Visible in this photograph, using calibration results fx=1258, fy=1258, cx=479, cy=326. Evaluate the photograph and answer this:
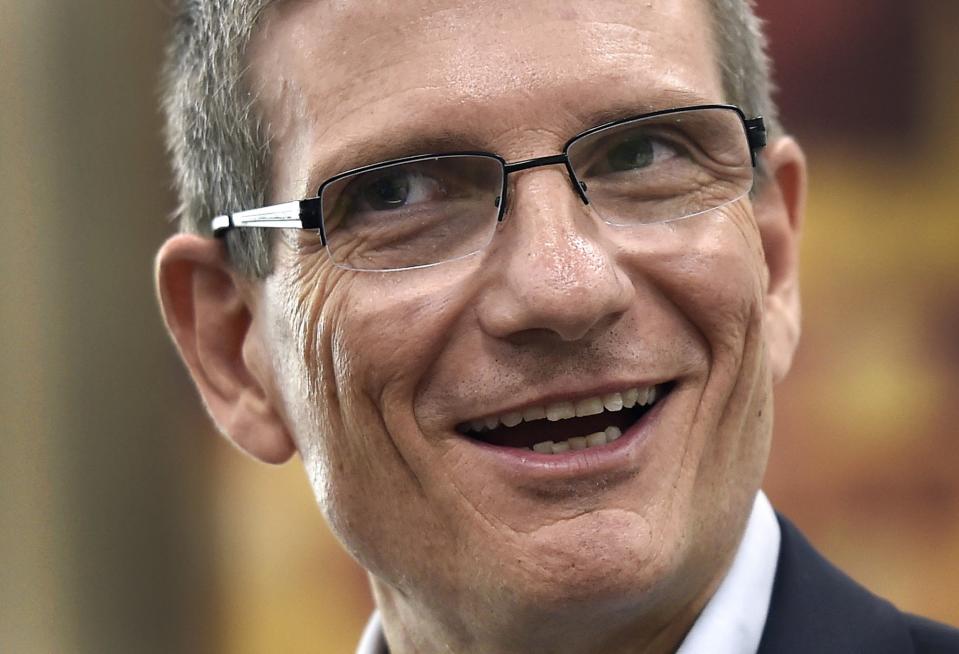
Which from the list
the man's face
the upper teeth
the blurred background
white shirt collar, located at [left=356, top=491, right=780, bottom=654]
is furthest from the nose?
the blurred background

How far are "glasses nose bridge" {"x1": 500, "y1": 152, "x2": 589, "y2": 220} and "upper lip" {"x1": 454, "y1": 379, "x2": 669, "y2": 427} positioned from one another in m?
0.28

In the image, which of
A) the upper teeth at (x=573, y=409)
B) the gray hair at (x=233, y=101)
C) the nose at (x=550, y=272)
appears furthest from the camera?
the gray hair at (x=233, y=101)

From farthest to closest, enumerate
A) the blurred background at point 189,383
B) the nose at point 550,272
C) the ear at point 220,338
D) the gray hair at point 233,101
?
1. the blurred background at point 189,383
2. the ear at point 220,338
3. the gray hair at point 233,101
4. the nose at point 550,272

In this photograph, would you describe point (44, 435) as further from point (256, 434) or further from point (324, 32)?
point (324, 32)

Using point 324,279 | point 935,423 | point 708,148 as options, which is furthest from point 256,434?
point 935,423

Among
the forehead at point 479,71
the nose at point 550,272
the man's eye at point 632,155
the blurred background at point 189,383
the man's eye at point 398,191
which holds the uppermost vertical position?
the forehead at point 479,71

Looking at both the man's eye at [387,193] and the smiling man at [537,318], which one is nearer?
the smiling man at [537,318]

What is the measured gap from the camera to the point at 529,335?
74.4 inches

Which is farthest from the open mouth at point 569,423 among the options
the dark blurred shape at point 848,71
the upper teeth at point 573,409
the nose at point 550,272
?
the dark blurred shape at point 848,71

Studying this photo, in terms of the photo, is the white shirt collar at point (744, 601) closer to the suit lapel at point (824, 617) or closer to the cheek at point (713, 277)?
the suit lapel at point (824, 617)

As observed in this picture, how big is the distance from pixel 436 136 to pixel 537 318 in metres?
0.35

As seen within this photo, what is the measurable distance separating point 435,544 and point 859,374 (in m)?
2.78

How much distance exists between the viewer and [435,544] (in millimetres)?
1996

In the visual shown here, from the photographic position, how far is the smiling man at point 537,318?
6.23ft
